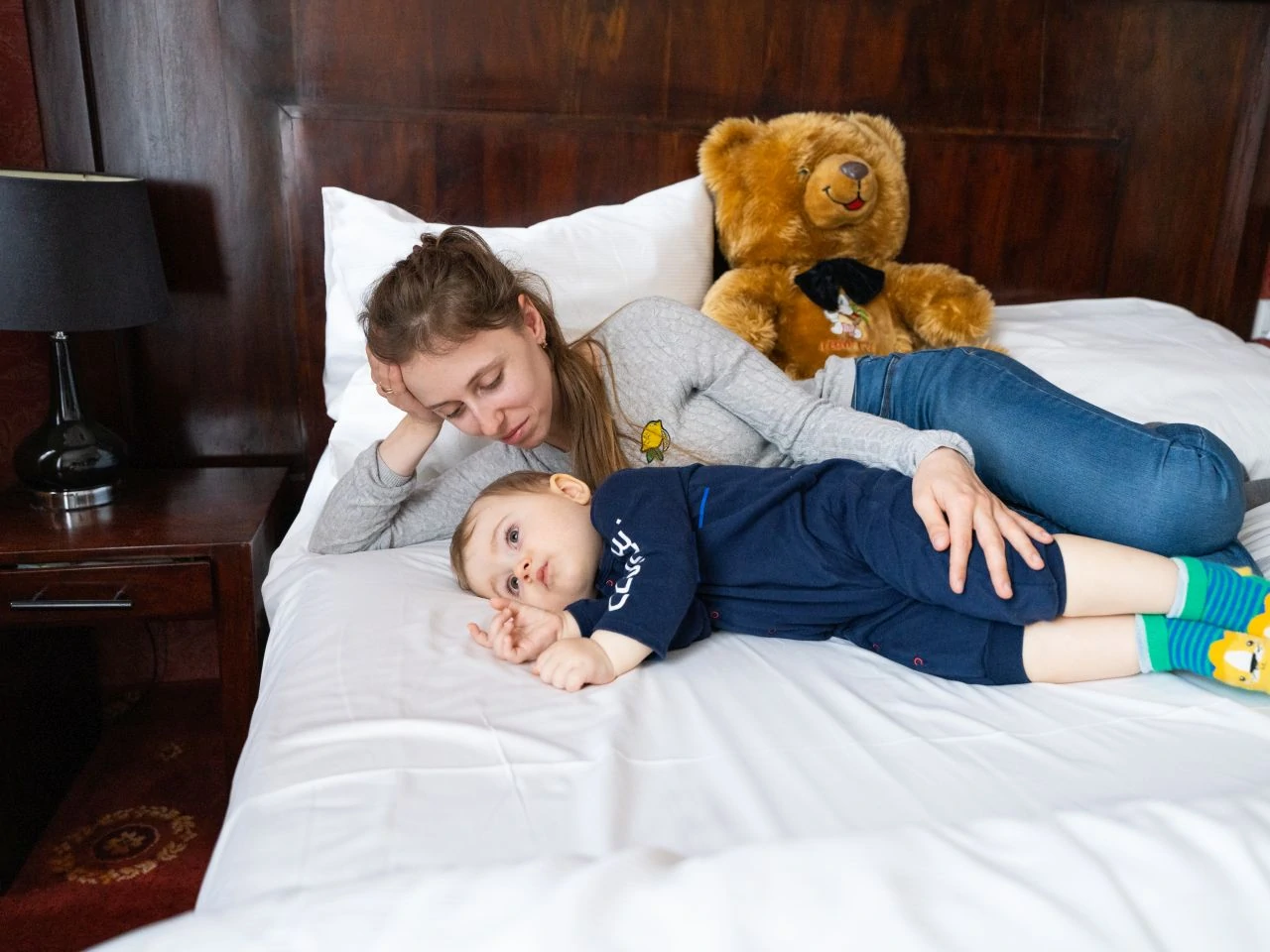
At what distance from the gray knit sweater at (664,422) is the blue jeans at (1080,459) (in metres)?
0.16

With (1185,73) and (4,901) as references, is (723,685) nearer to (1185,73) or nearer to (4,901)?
(4,901)

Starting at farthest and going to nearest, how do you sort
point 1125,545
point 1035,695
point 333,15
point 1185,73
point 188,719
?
point 1185,73, point 188,719, point 333,15, point 1125,545, point 1035,695

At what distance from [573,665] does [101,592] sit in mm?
856

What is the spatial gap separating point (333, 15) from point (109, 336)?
70cm

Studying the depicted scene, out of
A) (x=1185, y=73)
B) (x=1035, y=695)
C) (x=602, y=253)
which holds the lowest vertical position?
(x=1035, y=695)

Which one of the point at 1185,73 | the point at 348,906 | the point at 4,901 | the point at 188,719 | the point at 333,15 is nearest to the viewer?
the point at 348,906

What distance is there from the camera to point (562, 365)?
1338 mm

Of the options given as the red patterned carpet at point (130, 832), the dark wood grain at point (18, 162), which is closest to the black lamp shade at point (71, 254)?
the dark wood grain at point (18, 162)

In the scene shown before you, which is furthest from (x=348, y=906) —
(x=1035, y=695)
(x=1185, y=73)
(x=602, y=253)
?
(x=1185, y=73)

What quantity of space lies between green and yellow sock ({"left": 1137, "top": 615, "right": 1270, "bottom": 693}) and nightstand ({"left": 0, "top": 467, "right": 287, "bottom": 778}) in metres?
1.21

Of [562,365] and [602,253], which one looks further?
[602,253]

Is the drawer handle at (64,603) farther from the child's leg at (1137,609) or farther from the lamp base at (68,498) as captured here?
the child's leg at (1137,609)

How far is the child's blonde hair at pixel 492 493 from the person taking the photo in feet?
4.02

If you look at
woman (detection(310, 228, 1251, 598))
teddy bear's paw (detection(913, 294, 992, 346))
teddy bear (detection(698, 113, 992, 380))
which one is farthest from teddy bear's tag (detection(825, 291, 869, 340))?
woman (detection(310, 228, 1251, 598))
